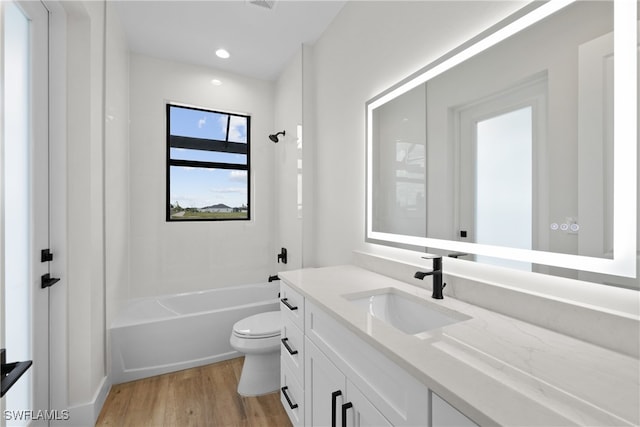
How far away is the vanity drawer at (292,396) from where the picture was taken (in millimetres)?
1366

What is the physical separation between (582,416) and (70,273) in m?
2.13

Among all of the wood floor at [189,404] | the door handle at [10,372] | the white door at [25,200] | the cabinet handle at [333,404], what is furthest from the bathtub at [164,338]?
the cabinet handle at [333,404]

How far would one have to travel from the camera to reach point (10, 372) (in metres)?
0.79

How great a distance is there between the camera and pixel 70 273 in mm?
1558

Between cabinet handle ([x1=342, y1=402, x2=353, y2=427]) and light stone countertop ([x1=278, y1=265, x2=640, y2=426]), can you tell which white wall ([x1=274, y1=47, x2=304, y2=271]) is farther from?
light stone countertop ([x1=278, y1=265, x2=640, y2=426])

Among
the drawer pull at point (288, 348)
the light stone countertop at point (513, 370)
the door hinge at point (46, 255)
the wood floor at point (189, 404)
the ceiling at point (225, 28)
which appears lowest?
the wood floor at point (189, 404)

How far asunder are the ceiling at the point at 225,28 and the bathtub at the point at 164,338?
2.34 metres

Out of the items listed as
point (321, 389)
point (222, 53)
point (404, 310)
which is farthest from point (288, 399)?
point (222, 53)

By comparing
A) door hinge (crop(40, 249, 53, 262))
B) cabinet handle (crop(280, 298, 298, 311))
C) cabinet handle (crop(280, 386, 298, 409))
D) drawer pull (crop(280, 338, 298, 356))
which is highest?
door hinge (crop(40, 249, 53, 262))

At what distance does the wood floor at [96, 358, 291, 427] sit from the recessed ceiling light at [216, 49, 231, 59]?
2.79 meters

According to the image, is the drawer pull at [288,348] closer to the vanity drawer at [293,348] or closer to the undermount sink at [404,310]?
the vanity drawer at [293,348]

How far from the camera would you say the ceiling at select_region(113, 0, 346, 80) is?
2.05 m

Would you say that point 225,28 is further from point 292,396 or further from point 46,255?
point 292,396

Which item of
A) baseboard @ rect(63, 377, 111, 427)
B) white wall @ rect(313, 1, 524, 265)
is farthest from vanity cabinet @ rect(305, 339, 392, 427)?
baseboard @ rect(63, 377, 111, 427)
